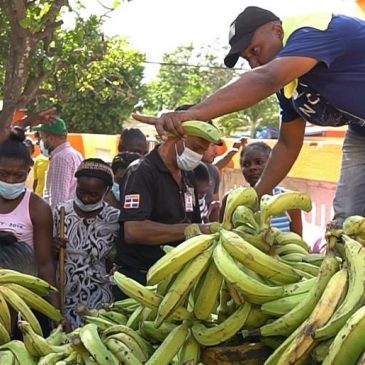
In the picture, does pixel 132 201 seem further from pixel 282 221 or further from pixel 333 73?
pixel 333 73

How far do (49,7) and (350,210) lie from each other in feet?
9.21

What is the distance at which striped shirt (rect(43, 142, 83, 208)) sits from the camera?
6.35 m

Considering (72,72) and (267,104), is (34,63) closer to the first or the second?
(72,72)

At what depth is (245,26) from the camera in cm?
294

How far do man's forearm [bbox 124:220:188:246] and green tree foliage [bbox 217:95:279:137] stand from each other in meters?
32.3

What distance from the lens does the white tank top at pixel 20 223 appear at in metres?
3.87

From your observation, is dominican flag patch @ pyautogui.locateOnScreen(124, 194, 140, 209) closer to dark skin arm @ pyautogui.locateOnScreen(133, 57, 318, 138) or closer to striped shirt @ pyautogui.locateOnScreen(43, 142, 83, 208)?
dark skin arm @ pyautogui.locateOnScreen(133, 57, 318, 138)

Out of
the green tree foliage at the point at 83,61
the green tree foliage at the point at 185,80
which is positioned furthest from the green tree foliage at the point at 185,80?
the green tree foliage at the point at 83,61

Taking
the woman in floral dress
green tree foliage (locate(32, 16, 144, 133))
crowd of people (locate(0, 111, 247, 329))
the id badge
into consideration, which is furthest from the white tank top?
green tree foliage (locate(32, 16, 144, 133))

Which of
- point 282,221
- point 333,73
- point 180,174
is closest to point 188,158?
point 180,174

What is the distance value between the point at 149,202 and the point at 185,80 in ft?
141

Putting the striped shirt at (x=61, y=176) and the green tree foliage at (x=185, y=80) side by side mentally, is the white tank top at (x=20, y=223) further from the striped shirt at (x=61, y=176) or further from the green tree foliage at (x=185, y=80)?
the green tree foliage at (x=185, y=80)

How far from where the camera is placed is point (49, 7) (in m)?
5.11

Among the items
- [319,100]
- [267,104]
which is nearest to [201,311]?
[319,100]
